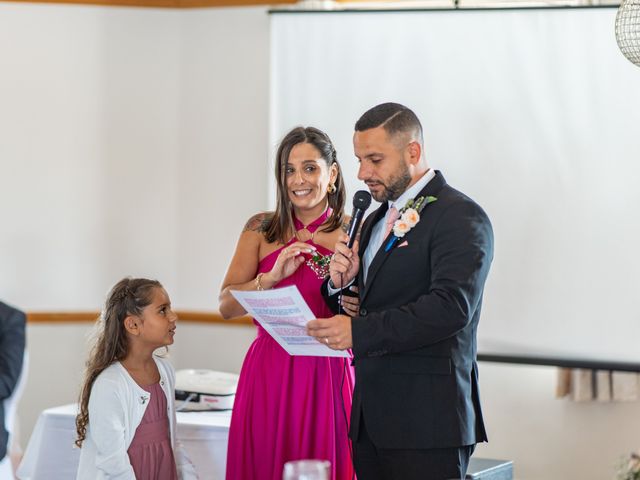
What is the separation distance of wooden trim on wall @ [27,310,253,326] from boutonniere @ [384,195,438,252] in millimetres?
2981

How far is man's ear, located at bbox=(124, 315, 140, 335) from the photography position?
3.15 metres

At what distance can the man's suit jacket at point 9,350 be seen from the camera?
3.28 m

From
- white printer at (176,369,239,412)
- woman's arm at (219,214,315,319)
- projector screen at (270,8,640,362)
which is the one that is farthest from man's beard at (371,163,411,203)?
projector screen at (270,8,640,362)

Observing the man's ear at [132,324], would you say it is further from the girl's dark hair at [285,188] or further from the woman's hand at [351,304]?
the woman's hand at [351,304]

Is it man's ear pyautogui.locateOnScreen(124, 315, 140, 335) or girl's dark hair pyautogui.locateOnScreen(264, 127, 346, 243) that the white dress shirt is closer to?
girl's dark hair pyautogui.locateOnScreen(264, 127, 346, 243)

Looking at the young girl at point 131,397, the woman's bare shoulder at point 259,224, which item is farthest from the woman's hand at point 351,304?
the young girl at point 131,397

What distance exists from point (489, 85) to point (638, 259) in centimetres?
108

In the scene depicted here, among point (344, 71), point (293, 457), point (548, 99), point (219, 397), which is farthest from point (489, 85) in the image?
point (293, 457)

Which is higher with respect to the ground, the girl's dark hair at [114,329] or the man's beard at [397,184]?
the man's beard at [397,184]

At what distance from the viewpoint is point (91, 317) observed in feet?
17.9

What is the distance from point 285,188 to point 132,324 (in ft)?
2.17

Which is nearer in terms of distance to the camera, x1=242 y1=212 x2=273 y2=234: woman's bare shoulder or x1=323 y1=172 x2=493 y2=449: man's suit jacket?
x1=323 y1=172 x2=493 y2=449: man's suit jacket

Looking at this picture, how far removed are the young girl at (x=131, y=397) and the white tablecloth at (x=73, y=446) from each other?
405 millimetres

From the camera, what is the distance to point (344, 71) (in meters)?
4.98
